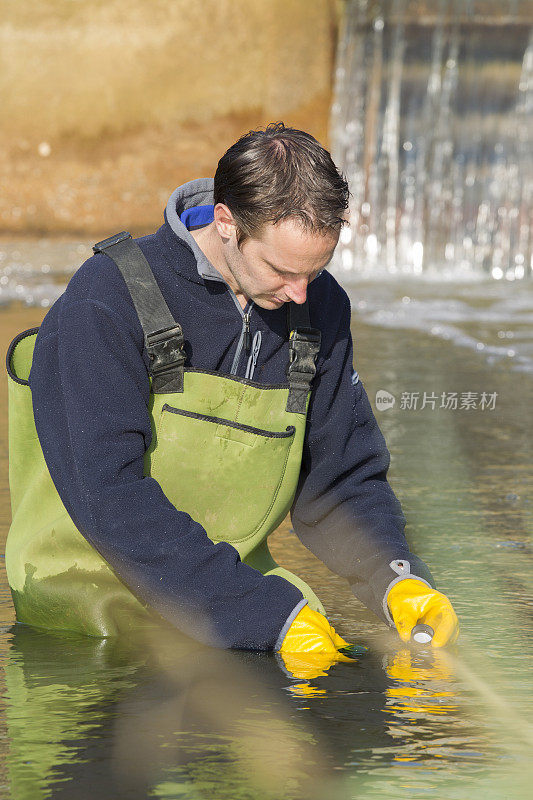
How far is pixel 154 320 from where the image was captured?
254 centimetres

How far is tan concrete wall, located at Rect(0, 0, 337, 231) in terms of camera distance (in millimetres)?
11555

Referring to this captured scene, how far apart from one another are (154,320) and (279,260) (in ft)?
0.93

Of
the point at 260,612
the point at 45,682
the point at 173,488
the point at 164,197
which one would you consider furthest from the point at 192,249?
the point at 164,197

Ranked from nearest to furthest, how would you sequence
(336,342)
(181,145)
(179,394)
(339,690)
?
(339,690), (179,394), (336,342), (181,145)

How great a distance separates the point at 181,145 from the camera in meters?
11.6

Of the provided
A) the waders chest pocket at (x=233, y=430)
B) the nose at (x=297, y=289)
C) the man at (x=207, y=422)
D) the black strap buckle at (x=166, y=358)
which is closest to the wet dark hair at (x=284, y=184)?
the man at (x=207, y=422)

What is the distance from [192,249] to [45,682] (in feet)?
3.10

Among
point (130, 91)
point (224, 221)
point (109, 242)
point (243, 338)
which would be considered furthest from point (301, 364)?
point (130, 91)

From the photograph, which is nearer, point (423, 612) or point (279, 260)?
point (279, 260)

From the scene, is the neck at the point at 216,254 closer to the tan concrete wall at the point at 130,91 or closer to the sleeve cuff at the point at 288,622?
the sleeve cuff at the point at 288,622

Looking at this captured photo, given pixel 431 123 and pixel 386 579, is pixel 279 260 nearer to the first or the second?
pixel 386 579

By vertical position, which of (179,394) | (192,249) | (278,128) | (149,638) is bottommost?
(149,638)

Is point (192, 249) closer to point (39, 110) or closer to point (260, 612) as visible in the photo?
point (260, 612)

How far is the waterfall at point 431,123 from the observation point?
11695 millimetres
